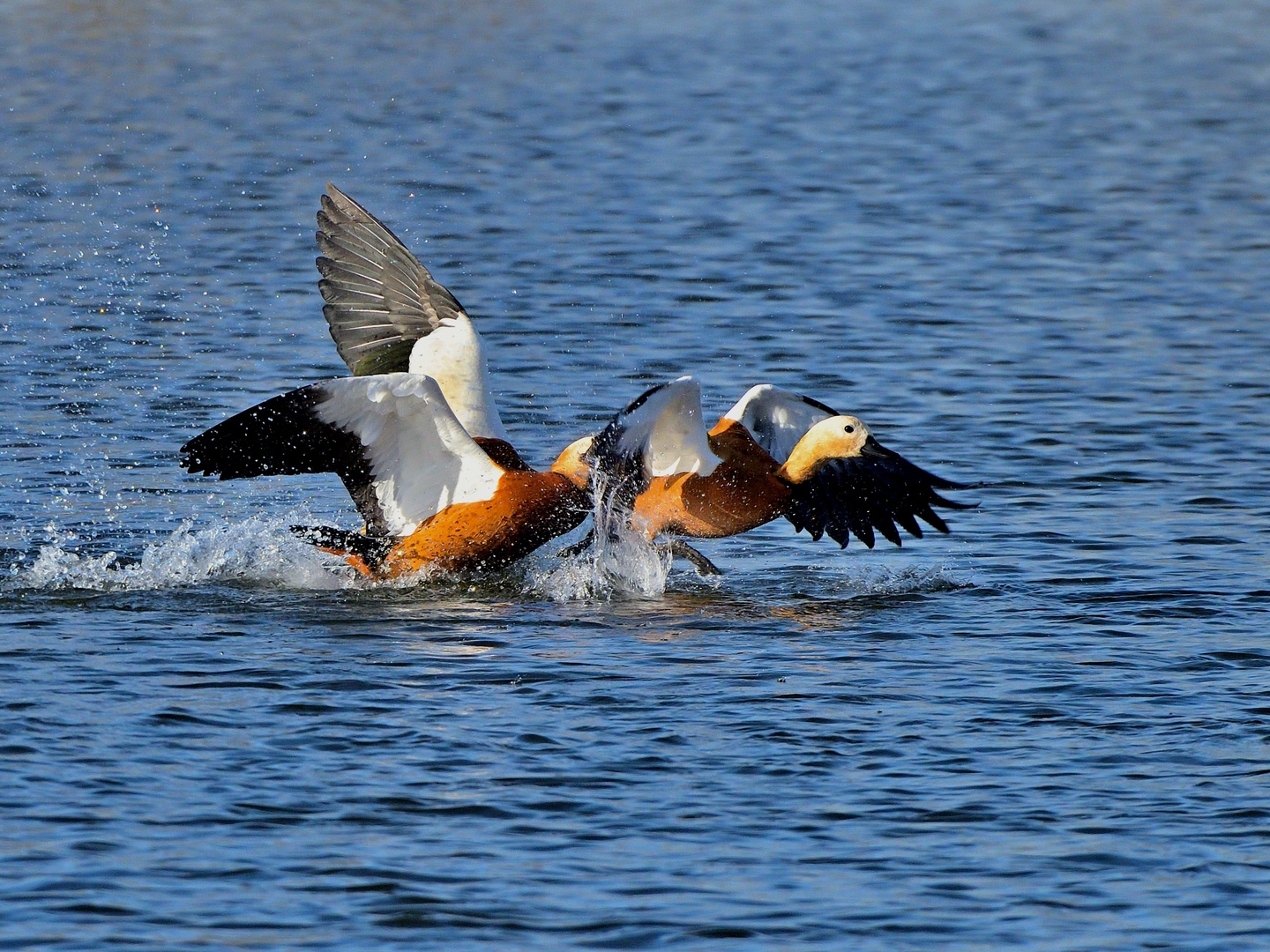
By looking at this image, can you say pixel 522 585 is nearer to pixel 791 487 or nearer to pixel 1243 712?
pixel 791 487

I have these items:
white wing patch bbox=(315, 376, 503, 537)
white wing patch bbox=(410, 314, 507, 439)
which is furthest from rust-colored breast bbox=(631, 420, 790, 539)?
white wing patch bbox=(315, 376, 503, 537)

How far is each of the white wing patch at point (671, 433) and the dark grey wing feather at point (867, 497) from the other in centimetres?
48

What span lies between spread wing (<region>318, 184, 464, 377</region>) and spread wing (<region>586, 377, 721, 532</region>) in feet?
4.20

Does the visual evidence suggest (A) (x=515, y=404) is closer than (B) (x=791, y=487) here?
No

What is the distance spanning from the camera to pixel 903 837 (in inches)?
251

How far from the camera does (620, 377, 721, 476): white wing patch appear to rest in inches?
361

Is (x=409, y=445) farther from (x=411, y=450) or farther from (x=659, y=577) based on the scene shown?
(x=659, y=577)

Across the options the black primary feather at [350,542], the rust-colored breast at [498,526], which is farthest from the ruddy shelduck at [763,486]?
the black primary feather at [350,542]

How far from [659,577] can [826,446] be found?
37.5 inches

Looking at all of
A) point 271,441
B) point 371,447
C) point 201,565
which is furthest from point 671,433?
point 201,565

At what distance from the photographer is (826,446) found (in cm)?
977

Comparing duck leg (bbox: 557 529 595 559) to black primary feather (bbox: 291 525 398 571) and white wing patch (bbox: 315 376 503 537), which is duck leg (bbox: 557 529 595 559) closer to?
white wing patch (bbox: 315 376 503 537)

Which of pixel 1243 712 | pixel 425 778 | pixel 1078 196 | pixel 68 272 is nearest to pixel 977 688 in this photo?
pixel 1243 712

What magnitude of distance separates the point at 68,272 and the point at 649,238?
447 cm
